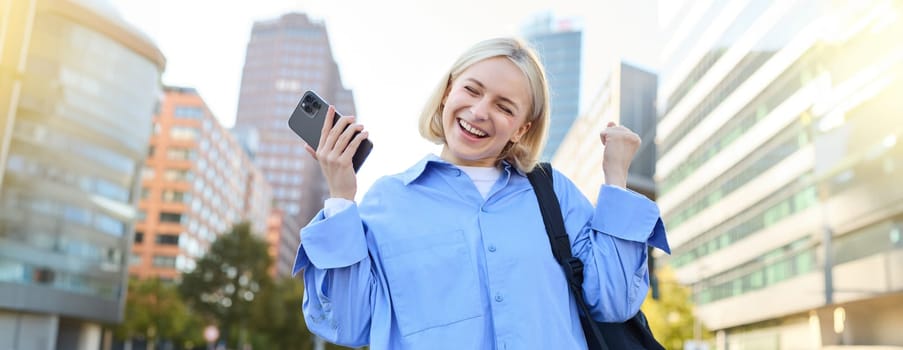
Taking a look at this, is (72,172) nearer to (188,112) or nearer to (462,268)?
(188,112)

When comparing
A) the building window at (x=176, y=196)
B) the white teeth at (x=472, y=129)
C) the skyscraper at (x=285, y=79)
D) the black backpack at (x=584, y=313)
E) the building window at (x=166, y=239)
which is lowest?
the black backpack at (x=584, y=313)

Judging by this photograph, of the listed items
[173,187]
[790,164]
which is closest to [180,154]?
[173,187]

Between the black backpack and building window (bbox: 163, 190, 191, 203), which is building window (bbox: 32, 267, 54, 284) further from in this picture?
the black backpack

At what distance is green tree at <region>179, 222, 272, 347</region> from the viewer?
40625mm

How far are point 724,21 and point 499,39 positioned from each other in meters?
11.7

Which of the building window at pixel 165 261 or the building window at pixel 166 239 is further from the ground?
the building window at pixel 166 239

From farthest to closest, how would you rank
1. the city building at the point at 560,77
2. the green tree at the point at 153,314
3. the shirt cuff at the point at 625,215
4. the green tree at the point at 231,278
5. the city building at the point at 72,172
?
the green tree at the point at 153,314
the green tree at the point at 231,278
the city building at the point at 72,172
the city building at the point at 560,77
the shirt cuff at the point at 625,215

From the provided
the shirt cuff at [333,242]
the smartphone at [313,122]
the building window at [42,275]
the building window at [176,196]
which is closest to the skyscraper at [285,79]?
the building window at [176,196]

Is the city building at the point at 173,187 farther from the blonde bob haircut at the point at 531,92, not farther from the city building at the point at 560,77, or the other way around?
the blonde bob haircut at the point at 531,92

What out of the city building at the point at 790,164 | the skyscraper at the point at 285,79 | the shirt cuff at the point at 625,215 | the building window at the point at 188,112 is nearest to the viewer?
the shirt cuff at the point at 625,215

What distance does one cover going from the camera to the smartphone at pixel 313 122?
1.54 m

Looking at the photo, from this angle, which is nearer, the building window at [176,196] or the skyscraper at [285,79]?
the building window at [176,196]

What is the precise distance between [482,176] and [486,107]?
0.53 feet

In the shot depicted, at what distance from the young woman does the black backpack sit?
2 centimetres
